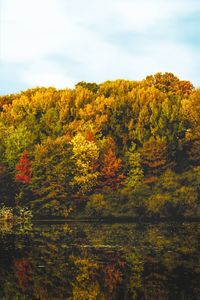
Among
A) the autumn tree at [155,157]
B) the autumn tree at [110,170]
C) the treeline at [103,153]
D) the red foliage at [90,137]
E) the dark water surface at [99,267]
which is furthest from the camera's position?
the autumn tree at [155,157]

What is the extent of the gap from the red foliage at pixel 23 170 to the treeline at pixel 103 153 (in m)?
0.07

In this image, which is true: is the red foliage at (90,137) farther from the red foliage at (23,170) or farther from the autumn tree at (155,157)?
the red foliage at (23,170)

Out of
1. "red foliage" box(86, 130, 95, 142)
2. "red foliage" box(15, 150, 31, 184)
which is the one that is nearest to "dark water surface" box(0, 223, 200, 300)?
"red foliage" box(15, 150, 31, 184)

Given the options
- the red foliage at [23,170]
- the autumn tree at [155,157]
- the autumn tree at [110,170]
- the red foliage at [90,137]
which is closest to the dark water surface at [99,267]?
the red foliage at [23,170]

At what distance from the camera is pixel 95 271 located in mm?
25203

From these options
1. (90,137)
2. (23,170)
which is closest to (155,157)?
(90,137)

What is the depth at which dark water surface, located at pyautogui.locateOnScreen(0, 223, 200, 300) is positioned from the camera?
68.8 feet

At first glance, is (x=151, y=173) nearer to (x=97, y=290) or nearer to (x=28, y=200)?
(x=28, y=200)

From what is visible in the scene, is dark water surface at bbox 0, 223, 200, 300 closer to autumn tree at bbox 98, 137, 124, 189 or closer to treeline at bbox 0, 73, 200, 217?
treeline at bbox 0, 73, 200, 217

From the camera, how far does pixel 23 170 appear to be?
68.6 m

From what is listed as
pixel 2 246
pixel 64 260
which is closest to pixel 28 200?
pixel 2 246

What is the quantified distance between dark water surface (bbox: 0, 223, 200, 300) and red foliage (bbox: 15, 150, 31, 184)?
92.2 feet

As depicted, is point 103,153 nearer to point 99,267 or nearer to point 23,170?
point 23,170

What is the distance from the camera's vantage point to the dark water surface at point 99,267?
826 inches
